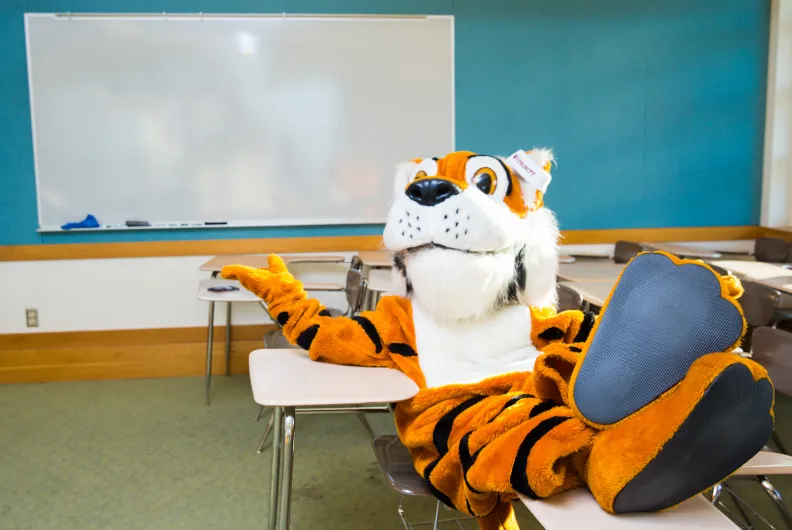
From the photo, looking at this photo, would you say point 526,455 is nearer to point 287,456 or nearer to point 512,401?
A: point 512,401

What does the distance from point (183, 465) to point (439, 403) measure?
5.50 ft

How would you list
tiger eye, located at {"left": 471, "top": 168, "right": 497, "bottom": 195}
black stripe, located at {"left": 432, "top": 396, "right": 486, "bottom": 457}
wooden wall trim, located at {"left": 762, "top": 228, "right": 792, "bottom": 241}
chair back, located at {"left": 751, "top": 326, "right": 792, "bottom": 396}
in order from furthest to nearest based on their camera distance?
wooden wall trim, located at {"left": 762, "top": 228, "right": 792, "bottom": 241}, chair back, located at {"left": 751, "top": 326, "right": 792, "bottom": 396}, tiger eye, located at {"left": 471, "top": 168, "right": 497, "bottom": 195}, black stripe, located at {"left": 432, "top": 396, "right": 486, "bottom": 457}

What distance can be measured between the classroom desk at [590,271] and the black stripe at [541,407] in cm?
197

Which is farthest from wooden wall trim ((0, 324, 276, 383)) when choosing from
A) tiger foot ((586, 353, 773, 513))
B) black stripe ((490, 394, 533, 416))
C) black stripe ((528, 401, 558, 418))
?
tiger foot ((586, 353, 773, 513))

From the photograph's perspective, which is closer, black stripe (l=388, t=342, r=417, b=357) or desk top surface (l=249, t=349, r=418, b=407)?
desk top surface (l=249, t=349, r=418, b=407)

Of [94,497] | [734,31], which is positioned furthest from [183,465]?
[734,31]

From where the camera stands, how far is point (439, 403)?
1.85 metres

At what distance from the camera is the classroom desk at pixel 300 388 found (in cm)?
173

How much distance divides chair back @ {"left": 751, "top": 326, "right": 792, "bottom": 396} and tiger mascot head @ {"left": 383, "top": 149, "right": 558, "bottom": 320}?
940 mm

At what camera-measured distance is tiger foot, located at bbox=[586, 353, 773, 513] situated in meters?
1.14

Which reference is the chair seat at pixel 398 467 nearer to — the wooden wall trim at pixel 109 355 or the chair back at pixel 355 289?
the chair back at pixel 355 289

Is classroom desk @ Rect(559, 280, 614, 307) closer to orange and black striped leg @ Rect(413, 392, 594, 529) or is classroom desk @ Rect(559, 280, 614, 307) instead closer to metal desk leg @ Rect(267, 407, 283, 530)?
orange and black striped leg @ Rect(413, 392, 594, 529)

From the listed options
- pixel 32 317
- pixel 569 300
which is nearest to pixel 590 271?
pixel 569 300

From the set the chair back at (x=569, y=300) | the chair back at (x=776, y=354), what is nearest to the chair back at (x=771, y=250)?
the chair back at (x=776, y=354)
